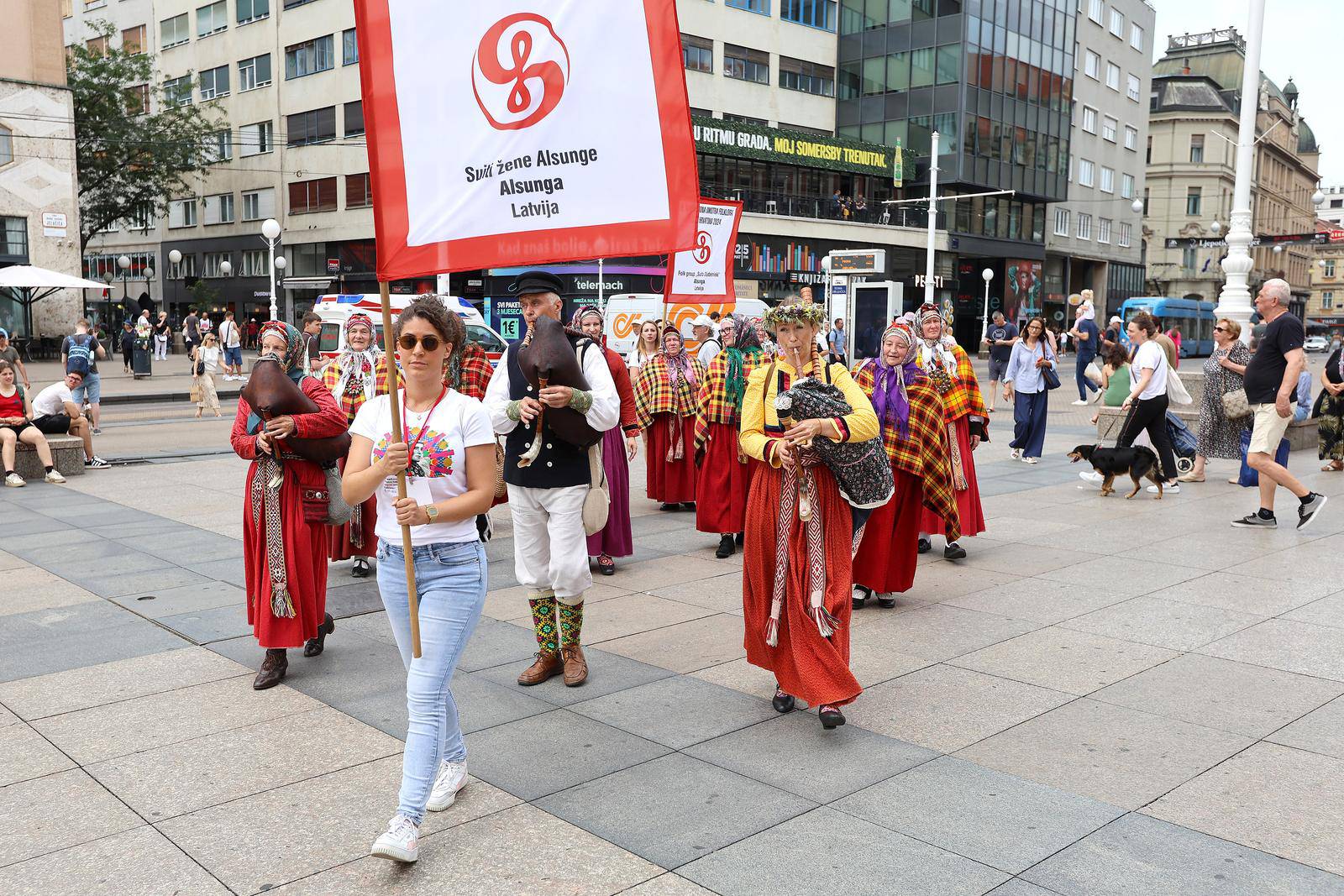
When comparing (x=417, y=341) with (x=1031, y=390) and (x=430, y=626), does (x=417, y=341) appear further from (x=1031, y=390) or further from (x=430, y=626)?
(x=1031, y=390)

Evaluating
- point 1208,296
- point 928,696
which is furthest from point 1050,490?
point 1208,296

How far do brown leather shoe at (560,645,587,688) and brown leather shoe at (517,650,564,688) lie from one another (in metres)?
0.05

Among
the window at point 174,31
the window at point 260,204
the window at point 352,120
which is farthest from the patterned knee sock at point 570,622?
the window at point 174,31

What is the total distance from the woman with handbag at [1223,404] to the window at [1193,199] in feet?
252

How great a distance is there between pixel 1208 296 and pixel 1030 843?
86416 millimetres

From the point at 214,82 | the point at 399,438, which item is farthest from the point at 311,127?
the point at 399,438

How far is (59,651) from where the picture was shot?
5820 millimetres

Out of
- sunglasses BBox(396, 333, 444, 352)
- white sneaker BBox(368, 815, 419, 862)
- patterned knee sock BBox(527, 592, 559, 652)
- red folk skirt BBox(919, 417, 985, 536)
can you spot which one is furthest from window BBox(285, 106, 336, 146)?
white sneaker BBox(368, 815, 419, 862)

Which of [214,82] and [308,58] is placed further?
[214,82]

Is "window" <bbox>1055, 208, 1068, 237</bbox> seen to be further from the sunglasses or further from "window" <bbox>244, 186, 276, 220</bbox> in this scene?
the sunglasses

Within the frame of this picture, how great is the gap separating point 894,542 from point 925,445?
0.65 metres

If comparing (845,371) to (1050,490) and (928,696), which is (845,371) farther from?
(1050,490)

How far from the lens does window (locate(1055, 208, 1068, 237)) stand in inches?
2307

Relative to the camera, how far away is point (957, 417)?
25.7ft
